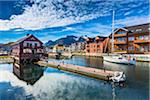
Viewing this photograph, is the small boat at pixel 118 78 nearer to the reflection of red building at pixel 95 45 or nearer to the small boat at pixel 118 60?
the reflection of red building at pixel 95 45

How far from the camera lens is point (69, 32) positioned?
13.4 feet

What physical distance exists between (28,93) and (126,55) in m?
2.38

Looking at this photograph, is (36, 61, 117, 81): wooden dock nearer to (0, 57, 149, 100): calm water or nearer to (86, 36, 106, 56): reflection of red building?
(0, 57, 149, 100): calm water

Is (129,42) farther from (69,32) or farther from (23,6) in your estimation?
(23,6)

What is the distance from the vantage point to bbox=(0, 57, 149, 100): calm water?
11.3ft

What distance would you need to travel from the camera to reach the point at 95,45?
197 inches

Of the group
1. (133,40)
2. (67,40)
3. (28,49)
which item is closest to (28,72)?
(28,49)

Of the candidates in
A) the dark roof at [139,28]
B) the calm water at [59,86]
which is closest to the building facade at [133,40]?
the dark roof at [139,28]

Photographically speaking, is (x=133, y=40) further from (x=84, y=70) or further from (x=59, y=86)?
(x=59, y=86)

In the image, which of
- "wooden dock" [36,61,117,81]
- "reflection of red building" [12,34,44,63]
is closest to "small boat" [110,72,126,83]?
"wooden dock" [36,61,117,81]

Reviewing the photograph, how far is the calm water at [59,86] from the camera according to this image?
11.3 ft

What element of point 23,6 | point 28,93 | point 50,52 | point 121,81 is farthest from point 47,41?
point 121,81

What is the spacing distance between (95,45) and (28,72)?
166 centimetres

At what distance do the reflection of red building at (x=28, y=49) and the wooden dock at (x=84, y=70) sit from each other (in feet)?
0.89
